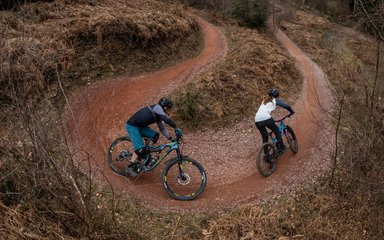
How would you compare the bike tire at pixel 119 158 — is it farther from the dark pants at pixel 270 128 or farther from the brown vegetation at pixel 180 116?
the dark pants at pixel 270 128

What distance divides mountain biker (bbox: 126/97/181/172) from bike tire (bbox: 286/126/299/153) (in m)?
4.07

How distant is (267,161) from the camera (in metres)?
10.9

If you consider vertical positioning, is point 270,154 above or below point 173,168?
above

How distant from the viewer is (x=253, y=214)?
9406 mm

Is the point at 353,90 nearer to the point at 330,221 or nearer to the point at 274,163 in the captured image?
the point at 274,163

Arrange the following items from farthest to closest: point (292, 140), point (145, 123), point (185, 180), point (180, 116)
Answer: point (180, 116) → point (292, 140) → point (185, 180) → point (145, 123)

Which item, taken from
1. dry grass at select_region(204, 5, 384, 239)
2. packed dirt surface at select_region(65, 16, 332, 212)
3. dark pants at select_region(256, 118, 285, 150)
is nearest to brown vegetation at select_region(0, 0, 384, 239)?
dry grass at select_region(204, 5, 384, 239)

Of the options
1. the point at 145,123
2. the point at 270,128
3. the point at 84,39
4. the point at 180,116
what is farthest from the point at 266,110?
the point at 84,39

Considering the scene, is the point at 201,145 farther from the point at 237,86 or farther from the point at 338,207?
the point at 338,207

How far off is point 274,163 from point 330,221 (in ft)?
7.55

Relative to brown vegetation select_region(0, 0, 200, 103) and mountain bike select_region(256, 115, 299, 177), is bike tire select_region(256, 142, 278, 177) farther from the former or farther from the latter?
brown vegetation select_region(0, 0, 200, 103)

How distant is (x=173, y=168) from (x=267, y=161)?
282cm

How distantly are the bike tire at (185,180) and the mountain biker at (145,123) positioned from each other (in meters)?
0.77

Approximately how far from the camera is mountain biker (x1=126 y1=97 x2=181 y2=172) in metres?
9.08
